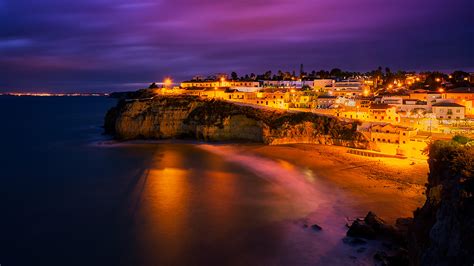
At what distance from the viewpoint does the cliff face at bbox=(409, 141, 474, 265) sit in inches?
329

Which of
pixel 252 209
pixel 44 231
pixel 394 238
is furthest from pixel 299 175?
pixel 44 231

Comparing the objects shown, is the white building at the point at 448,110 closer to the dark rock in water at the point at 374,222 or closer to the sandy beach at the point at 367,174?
the sandy beach at the point at 367,174

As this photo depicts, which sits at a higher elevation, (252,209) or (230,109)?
(230,109)

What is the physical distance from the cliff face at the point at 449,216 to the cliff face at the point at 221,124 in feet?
87.2

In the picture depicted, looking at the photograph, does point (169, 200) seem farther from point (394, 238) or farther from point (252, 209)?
point (394, 238)

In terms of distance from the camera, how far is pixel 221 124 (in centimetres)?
4881

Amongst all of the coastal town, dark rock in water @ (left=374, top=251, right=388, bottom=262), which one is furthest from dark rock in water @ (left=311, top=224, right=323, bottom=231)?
the coastal town

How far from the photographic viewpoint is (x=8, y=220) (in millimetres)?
21016

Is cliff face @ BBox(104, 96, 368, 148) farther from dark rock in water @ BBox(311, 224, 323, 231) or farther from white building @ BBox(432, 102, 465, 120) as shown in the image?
dark rock in water @ BBox(311, 224, 323, 231)

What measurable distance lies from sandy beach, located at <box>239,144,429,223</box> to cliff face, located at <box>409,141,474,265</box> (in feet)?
23.6

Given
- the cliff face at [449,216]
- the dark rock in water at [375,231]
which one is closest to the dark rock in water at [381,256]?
the dark rock in water at [375,231]

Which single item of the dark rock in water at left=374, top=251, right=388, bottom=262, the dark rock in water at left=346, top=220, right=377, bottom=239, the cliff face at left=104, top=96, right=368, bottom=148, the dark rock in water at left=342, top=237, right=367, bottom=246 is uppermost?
the cliff face at left=104, top=96, right=368, bottom=148

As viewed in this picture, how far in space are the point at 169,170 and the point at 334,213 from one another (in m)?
16.6

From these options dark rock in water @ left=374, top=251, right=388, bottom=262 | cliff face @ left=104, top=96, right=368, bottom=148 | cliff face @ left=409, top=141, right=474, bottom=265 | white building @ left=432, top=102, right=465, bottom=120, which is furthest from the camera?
white building @ left=432, top=102, right=465, bottom=120
